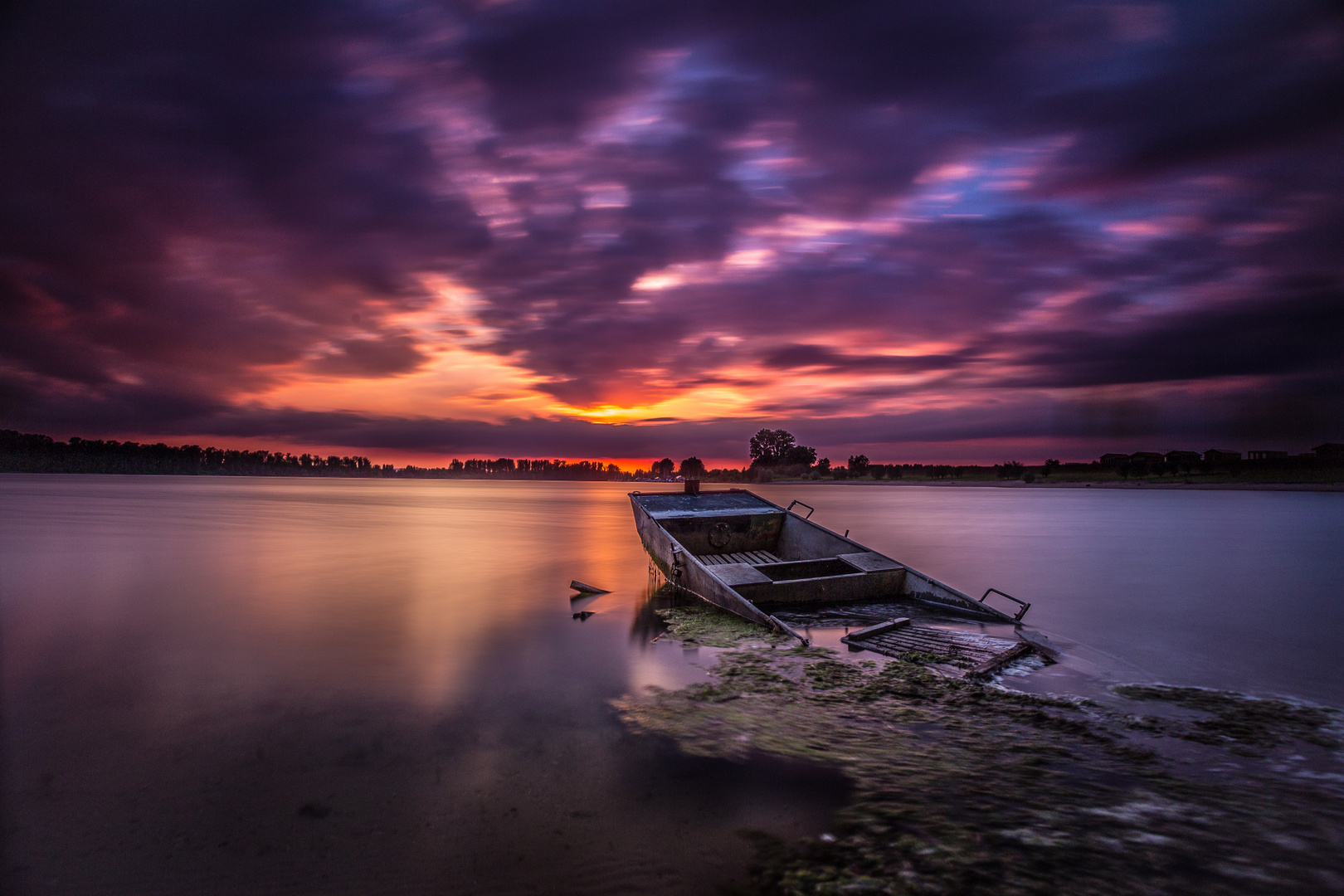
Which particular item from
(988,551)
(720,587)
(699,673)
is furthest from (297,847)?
(988,551)

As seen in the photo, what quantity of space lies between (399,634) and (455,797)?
23.0 ft

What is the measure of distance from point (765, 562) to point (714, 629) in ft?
13.9

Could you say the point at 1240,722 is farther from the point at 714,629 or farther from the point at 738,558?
the point at 738,558

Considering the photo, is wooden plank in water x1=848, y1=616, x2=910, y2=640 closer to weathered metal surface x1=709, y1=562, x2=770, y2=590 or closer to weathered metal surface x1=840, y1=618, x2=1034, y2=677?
weathered metal surface x1=840, y1=618, x2=1034, y2=677

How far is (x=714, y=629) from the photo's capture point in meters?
10.1

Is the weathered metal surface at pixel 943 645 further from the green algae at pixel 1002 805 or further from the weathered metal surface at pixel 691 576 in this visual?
the weathered metal surface at pixel 691 576

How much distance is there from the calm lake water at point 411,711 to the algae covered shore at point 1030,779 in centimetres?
47

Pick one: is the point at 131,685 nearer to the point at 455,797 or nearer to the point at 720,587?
the point at 455,797

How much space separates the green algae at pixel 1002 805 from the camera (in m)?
3.72

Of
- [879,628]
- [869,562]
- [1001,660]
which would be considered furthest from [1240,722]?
[869,562]

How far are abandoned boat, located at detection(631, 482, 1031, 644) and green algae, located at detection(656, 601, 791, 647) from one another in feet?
0.76

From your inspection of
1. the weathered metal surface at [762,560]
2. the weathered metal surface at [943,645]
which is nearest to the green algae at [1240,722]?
the weathered metal surface at [943,645]

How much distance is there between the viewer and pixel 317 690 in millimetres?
7871

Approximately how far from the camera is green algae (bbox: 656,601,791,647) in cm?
923
